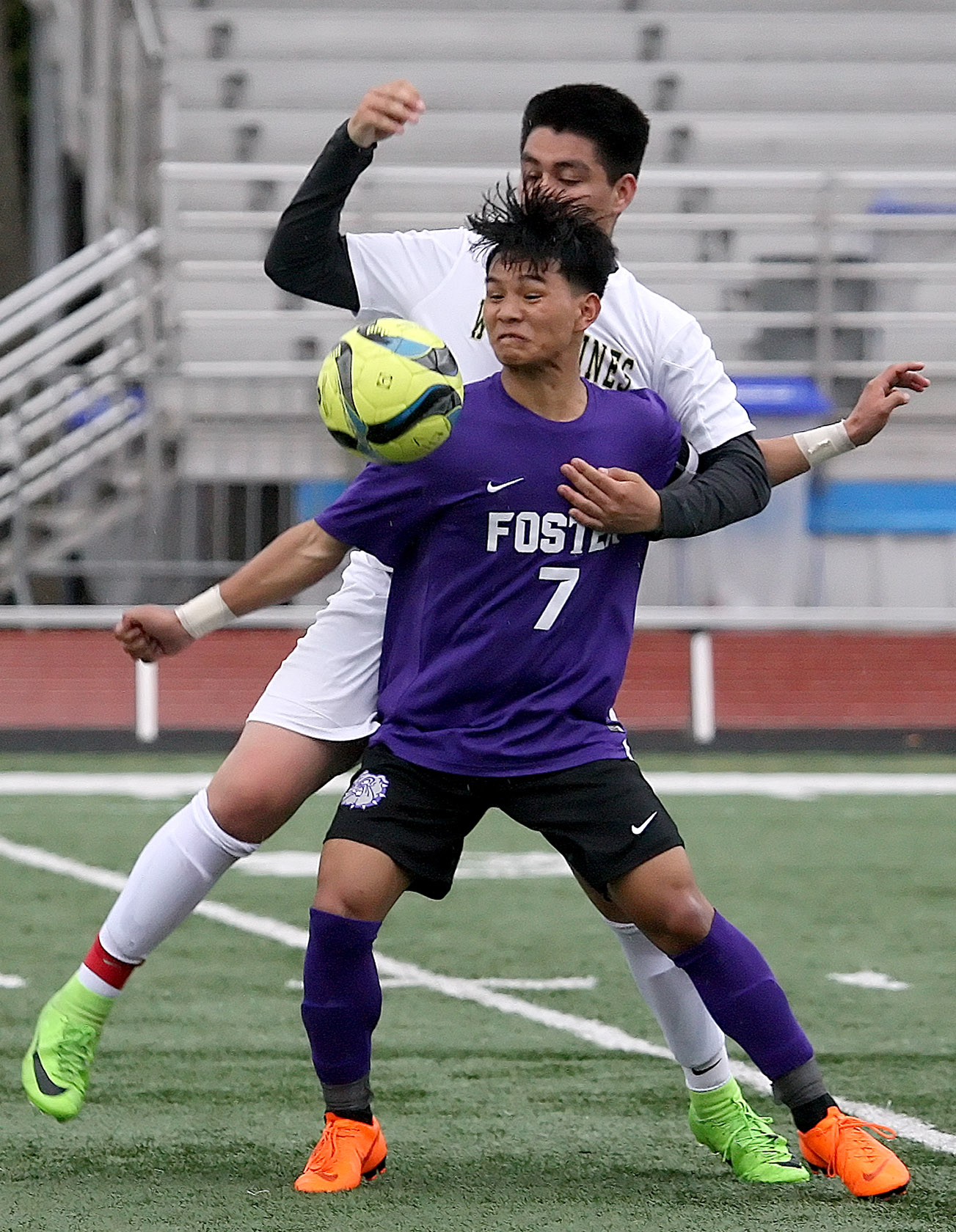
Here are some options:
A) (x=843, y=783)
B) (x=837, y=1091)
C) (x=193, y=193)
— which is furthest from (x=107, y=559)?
(x=837, y=1091)

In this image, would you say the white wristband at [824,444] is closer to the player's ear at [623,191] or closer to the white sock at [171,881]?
the player's ear at [623,191]

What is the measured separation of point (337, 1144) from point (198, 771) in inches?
283

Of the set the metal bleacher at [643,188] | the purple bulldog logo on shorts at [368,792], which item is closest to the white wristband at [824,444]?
the purple bulldog logo on shorts at [368,792]

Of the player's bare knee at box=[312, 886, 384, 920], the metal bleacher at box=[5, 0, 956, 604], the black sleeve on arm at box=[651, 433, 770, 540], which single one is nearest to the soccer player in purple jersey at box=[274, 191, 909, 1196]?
the player's bare knee at box=[312, 886, 384, 920]

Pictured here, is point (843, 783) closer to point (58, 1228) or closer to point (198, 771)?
point (198, 771)

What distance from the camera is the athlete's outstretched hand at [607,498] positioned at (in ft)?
12.3

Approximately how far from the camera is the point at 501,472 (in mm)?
3816

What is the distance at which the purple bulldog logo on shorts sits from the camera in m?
3.84

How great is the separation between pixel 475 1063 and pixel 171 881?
115 centimetres

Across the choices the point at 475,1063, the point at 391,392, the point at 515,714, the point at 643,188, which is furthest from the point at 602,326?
the point at 643,188

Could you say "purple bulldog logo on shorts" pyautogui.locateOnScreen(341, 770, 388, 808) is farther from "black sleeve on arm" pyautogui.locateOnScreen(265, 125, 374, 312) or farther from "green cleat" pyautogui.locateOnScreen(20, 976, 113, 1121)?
"black sleeve on arm" pyautogui.locateOnScreen(265, 125, 374, 312)

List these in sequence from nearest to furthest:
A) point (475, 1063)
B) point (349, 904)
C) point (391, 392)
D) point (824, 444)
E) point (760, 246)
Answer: point (391, 392)
point (349, 904)
point (824, 444)
point (475, 1063)
point (760, 246)

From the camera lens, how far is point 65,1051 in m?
4.09

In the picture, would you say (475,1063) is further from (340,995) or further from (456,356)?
(456,356)
